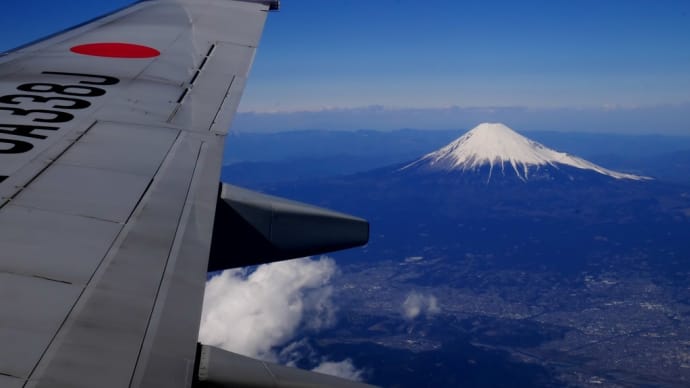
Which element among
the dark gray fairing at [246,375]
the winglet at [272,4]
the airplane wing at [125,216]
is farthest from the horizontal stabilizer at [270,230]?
the winglet at [272,4]

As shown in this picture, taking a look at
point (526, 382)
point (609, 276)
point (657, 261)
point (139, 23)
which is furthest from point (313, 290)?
point (139, 23)

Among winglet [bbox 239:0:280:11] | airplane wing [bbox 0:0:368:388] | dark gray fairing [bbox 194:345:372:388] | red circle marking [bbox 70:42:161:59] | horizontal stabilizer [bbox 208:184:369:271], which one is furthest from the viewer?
winglet [bbox 239:0:280:11]

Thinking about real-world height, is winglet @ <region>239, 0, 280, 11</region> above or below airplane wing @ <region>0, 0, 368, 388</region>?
above

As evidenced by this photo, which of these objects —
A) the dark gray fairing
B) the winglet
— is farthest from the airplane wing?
the winglet

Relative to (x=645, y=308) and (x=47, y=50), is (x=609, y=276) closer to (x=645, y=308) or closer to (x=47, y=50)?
(x=645, y=308)

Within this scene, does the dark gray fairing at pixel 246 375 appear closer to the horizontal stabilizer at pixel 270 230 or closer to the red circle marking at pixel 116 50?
the horizontal stabilizer at pixel 270 230

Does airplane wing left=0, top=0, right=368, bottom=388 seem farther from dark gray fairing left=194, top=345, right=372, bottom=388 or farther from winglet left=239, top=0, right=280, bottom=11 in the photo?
winglet left=239, top=0, right=280, bottom=11

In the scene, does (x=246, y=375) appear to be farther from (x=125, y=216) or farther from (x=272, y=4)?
(x=272, y=4)
